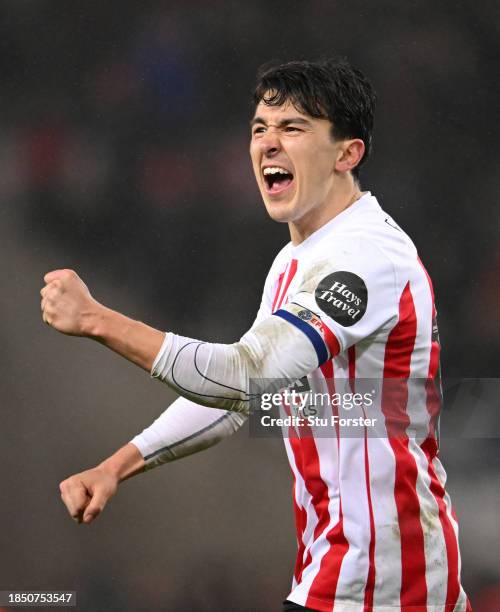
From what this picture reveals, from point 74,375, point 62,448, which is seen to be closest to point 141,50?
point 74,375

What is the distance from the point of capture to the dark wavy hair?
2.08m

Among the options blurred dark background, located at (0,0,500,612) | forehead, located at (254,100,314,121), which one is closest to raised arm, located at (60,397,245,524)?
forehead, located at (254,100,314,121)

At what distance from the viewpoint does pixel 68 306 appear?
5.12ft

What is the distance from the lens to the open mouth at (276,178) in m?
2.11

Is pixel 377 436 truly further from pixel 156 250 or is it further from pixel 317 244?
pixel 156 250

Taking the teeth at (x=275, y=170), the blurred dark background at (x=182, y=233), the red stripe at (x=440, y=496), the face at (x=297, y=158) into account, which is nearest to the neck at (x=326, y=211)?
the face at (x=297, y=158)

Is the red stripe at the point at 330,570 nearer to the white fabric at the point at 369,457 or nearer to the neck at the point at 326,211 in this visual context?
the white fabric at the point at 369,457

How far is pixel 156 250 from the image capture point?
13.0 ft

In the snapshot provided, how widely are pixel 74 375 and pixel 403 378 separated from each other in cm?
229

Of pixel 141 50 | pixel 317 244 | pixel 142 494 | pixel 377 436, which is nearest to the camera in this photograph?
pixel 377 436

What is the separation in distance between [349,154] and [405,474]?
28.2 inches

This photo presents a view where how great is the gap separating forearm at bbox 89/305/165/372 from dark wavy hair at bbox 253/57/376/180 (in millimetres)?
728

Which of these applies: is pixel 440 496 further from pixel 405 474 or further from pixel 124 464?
pixel 124 464

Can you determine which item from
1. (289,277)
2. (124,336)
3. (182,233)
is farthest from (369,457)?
(182,233)
